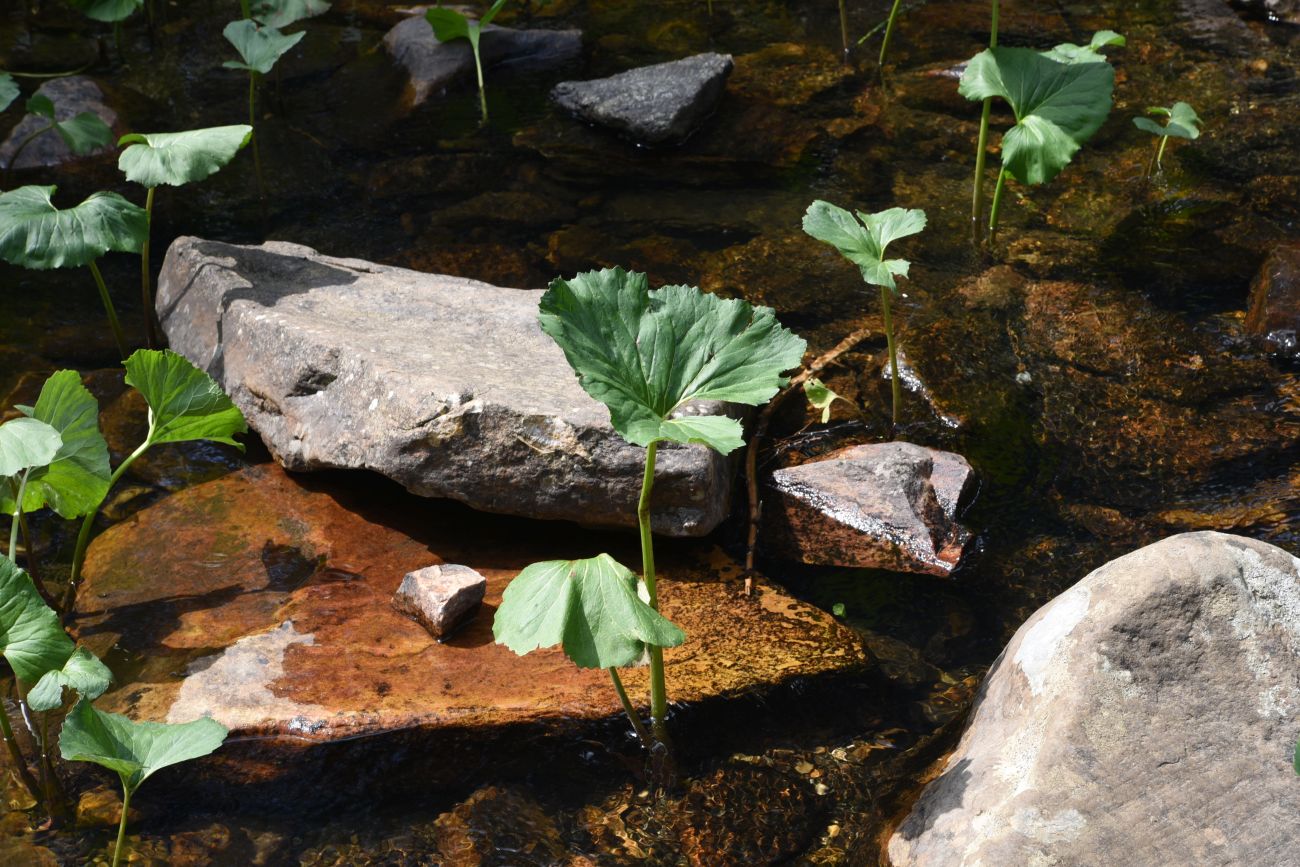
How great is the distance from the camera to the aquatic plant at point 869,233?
3664mm

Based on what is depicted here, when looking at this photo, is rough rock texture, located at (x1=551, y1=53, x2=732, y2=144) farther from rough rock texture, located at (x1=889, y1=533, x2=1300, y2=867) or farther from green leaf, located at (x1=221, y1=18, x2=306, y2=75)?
rough rock texture, located at (x1=889, y1=533, x2=1300, y2=867)

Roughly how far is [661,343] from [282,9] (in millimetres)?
4892

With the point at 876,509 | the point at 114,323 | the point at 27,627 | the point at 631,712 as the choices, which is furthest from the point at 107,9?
the point at 631,712

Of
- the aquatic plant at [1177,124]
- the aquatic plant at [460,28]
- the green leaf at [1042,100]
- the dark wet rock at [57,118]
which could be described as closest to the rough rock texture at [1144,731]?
the green leaf at [1042,100]

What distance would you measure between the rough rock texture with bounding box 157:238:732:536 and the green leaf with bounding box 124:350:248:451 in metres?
0.34

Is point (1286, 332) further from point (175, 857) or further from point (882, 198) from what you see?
point (175, 857)

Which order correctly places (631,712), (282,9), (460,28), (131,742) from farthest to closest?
(460,28)
(282,9)
(631,712)
(131,742)

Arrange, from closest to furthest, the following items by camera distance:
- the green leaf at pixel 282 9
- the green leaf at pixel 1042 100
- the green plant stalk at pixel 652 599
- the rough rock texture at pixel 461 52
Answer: the green plant stalk at pixel 652 599
the green leaf at pixel 1042 100
the green leaf at pixel 282 9
the rough rock texture at pixel 461 52

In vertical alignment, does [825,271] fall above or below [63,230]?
below

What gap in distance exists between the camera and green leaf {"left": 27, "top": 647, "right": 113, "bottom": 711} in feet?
8.16

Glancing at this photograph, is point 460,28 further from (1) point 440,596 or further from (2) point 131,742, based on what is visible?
(2) point 131,742

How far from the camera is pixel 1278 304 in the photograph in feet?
14.0

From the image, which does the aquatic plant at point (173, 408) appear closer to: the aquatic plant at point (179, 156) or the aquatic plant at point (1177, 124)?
the aquatic plant at point (179, 156)

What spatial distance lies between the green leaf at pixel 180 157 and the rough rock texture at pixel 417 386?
42cm
